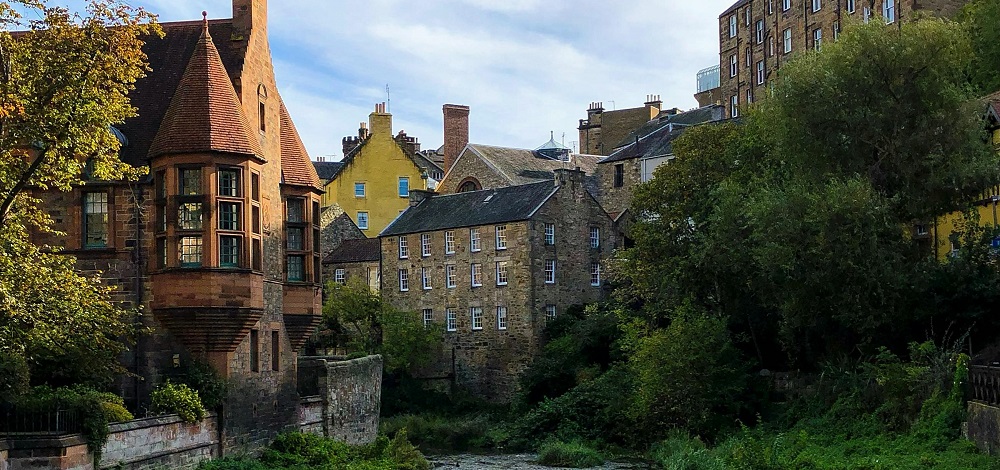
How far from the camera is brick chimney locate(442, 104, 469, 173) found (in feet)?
273

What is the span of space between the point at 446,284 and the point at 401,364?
206 inches

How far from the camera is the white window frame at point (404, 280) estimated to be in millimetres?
66438

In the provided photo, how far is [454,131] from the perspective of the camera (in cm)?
8325

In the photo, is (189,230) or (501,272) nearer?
(189,230)

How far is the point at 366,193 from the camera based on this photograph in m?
84.6

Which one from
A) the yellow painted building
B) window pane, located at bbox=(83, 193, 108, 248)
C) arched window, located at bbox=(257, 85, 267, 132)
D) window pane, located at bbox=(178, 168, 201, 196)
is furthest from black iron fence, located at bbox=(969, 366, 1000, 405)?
window pane, located at bbox=(83, 193, 108, 248)

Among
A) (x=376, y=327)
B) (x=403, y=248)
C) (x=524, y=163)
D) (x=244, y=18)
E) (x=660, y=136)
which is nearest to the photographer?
(x=244, y=18)

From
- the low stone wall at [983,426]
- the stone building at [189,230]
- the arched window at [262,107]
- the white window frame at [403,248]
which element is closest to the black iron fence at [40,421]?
the stone building at [189,230]

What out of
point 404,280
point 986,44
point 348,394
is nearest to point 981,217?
point 986,44

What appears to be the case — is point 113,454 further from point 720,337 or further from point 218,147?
point 720,337

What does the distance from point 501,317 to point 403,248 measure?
7.73m

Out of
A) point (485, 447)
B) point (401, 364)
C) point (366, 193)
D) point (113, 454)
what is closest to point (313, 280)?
point (113, 454)

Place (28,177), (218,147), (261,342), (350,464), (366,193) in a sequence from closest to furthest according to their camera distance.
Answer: (28,177)
(218,147)
(261,342)
(350,464)
(366,193)

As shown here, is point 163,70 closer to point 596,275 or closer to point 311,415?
point 311,415
